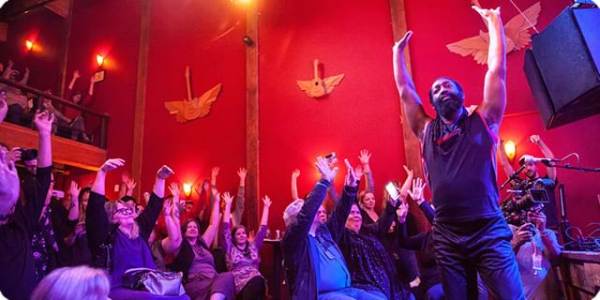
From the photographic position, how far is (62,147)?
5758 millimetres

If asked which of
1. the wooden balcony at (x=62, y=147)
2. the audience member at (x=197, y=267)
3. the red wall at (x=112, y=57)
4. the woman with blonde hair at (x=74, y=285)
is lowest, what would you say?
the audience member at (x=197, y=267)

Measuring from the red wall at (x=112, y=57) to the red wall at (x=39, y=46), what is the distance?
303 millimetres

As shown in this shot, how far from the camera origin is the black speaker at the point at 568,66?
5.91 feet

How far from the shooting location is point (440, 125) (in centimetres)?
167

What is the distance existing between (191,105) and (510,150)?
13.2ft

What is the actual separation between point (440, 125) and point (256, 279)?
2311 millimetres

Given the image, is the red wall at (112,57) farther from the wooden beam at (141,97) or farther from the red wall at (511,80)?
the red wall at (511,80)

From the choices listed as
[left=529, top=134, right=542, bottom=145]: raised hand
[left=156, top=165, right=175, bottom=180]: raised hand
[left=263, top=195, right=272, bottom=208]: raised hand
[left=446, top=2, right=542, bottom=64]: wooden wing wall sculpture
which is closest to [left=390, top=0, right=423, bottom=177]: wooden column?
[left=446, top=2, right=542, bottom=64]: wooden wing wall sculpture

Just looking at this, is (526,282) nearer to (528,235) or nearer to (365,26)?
(528,235)

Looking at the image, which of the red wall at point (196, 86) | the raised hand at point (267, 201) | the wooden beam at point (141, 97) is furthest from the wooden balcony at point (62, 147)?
the raised hand at point (267, 201)

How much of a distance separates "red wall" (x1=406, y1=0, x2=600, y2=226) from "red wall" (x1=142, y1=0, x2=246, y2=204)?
2.31 meters

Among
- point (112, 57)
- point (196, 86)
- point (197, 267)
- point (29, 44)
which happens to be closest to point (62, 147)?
point (112, 57)

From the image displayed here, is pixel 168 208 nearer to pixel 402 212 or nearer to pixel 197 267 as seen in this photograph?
pixel 197 267

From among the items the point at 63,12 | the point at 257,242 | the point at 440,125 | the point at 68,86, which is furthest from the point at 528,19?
the point at 63,12
